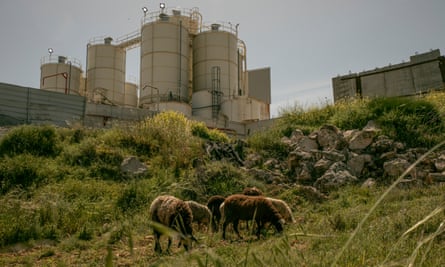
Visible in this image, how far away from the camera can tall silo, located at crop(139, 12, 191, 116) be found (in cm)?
2881

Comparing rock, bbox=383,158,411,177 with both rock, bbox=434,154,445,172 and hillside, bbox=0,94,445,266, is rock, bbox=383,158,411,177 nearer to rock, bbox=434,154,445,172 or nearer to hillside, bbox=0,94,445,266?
hillside, bbox=0,94,445,266

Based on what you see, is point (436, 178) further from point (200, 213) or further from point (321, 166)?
point (200, 213)

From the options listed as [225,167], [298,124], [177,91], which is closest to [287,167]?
[225,167]

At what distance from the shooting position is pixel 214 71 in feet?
99.1

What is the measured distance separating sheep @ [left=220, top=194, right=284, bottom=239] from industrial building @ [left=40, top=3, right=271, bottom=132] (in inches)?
772

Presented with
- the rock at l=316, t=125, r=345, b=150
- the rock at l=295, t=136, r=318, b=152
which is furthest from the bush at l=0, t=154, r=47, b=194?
the rock at l=316, t=125, r=345, b=150

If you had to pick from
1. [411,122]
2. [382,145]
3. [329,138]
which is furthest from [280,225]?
[411,122]

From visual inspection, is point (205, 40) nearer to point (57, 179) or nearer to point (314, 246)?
point (57, 179)

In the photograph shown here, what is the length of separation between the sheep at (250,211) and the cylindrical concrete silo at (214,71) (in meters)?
22.6

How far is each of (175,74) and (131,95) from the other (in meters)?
7.27

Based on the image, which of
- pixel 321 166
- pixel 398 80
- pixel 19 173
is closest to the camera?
pixel 19 173

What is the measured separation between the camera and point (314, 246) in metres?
4.65

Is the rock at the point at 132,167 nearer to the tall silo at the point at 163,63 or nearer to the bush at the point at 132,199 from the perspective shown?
the bush at the point at 132,199

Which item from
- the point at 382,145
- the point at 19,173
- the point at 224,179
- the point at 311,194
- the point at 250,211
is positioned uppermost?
the point at 382,145
